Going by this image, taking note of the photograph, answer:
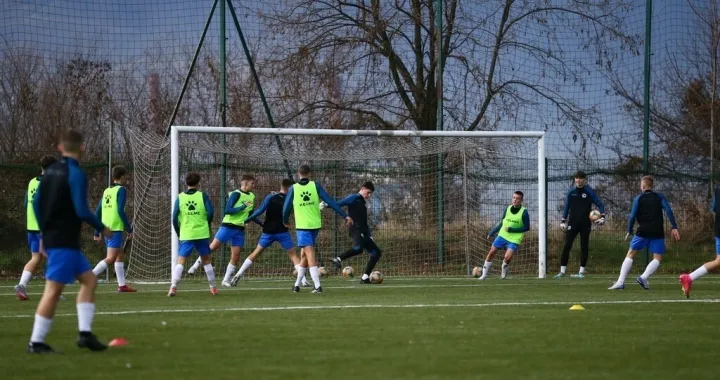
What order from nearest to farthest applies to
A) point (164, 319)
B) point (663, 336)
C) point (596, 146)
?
point (663, 336)
point (164, 319)
point (596, 146)

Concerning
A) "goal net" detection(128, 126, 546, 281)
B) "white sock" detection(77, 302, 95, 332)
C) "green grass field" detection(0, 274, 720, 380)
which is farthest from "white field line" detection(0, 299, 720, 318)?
"goal net" detection(128, 126, 546, 281)

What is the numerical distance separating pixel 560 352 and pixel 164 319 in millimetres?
4706

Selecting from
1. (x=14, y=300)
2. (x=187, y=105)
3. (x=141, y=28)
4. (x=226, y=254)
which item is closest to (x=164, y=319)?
(x=14, y=300)

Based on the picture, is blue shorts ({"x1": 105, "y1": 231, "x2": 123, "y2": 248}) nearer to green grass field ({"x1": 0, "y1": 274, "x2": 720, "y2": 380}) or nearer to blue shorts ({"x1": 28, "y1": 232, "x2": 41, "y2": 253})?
blue shorts ({"x1": 28, "y1": 232, "x2": 41, "y2": 253})

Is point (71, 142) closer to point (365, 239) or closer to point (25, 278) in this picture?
point (25, 278)

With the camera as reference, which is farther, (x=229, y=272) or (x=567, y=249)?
(x=567, y=249)

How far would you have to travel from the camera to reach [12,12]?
23844 millimetres

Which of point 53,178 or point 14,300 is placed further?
point 14,300

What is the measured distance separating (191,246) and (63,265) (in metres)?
7.40

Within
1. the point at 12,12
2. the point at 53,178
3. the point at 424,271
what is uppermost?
the point at 12,12

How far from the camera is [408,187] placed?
24281mm

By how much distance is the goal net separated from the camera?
23.1 metres

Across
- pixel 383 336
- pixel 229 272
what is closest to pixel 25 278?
pixel 229 272

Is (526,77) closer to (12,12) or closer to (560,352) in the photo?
(12,12)
